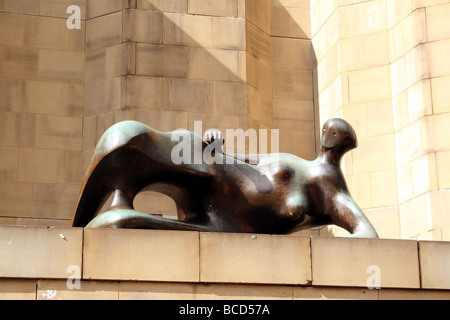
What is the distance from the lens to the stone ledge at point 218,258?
841 centimetres

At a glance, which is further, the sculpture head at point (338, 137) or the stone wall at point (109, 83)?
the stone wall at point (109, 83)

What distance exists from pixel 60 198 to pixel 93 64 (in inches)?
86.2

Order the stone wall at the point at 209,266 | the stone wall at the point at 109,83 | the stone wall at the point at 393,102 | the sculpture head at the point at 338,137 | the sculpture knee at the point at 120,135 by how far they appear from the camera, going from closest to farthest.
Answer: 1. the stone wall at the point at 209,266
2. the sculpture knee at the point at 120,135
3. the sculpture head at the point at 338,137
4. the stone wall at the point at 393,102
5. the stone wall at the point at 109,83

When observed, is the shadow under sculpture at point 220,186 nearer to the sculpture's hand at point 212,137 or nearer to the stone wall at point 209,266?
the sculpture's hand at point 212,137

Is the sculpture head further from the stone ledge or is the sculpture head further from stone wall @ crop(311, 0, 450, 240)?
stone wall @ crop(311, 0, 450, 240)

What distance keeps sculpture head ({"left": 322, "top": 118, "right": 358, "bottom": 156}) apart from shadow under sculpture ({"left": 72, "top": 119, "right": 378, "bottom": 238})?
3 centimetres

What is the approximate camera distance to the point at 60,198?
13969mm

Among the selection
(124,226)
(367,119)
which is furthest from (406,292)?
(367,119)

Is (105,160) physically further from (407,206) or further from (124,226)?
(407,206)

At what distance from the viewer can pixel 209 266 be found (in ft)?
28.4

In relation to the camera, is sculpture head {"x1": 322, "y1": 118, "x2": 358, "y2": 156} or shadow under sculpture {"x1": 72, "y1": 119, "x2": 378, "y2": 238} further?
sculpture head {"x1": 322, "y1": 118, "x2": 358, "y2": 156}

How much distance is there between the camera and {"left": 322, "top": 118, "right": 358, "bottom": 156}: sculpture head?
10.2 meters

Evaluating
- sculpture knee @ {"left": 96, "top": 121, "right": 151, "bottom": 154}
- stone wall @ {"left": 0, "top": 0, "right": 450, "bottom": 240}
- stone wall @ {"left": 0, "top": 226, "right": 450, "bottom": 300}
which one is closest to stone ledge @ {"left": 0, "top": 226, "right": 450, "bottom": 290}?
stone wall @ {"left": 0, "top": 226, "right": 450, "bottom": 300}

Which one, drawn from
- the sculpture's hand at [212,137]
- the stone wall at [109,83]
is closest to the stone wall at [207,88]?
the stone wall at [109,83]
